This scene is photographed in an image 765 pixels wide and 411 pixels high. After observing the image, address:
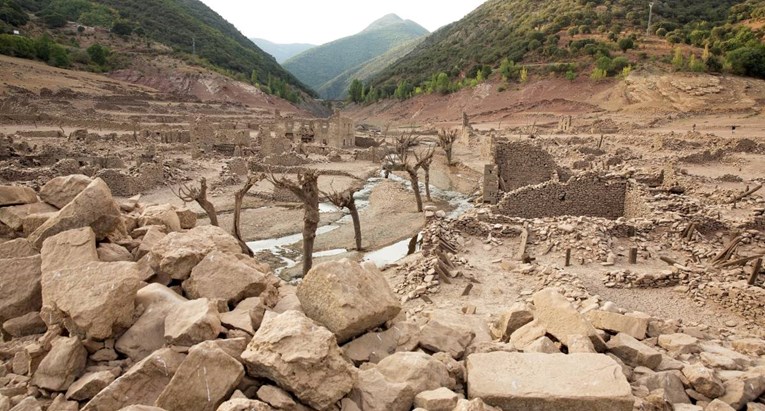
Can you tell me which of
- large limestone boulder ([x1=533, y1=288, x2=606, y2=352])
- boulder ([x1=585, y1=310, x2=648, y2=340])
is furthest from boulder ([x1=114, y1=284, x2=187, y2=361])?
boulder ([x1=585, y1=310, x2=648, y2=340])

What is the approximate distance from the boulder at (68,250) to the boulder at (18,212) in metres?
1.33

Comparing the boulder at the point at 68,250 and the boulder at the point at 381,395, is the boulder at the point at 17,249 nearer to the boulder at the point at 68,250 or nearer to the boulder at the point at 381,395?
the boulder at the point at 68,250

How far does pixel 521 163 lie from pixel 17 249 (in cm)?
1662

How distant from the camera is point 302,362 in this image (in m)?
3.48

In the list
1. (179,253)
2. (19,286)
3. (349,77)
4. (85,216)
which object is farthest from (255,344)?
(349,77)

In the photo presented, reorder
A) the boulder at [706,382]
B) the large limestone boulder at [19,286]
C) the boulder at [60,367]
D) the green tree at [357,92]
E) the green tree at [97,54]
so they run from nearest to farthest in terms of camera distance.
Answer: the boulder at [60,367] → the large limestone boulder at [19,286] → the boulder at [706,382] → the green tree at [97,54] → the green tree at [357,92]

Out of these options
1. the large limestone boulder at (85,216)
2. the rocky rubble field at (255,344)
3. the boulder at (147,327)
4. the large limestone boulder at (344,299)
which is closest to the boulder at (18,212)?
the rocky rubble field at (255,344)

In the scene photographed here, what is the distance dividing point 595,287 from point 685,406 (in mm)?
5783

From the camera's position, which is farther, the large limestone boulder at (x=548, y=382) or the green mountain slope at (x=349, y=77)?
the green mountain slope at (x=349, y=77)

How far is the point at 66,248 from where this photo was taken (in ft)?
14.8

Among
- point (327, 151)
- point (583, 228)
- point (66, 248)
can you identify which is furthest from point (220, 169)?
point (66, 248)

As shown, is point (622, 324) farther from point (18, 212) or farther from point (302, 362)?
point (18, 212)

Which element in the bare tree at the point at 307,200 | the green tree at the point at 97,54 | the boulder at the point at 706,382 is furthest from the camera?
the green tree at the point at 97,54

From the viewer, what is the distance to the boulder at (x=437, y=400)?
3.61m
